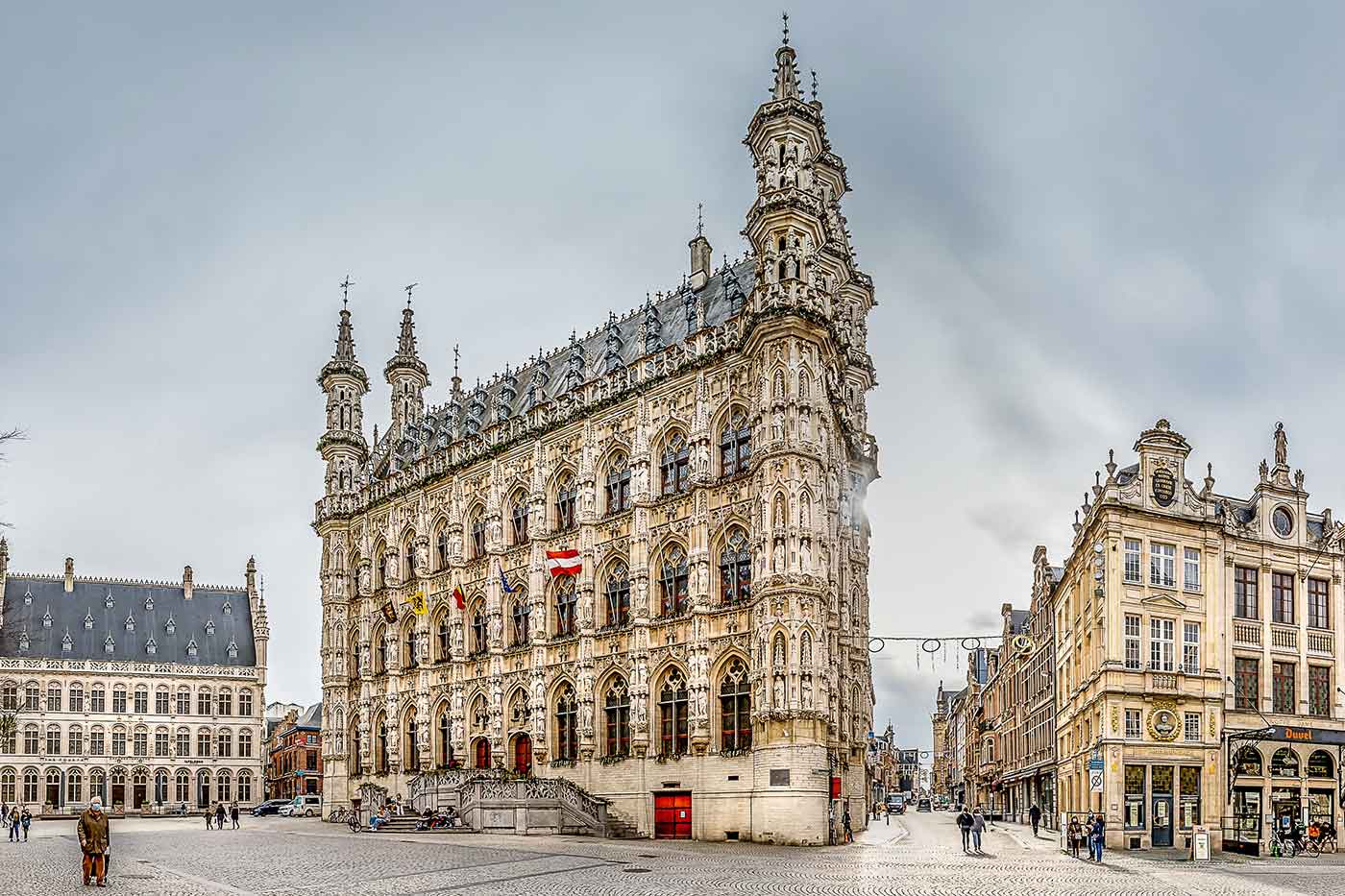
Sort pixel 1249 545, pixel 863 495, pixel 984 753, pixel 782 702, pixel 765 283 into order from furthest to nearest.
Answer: pixel 984 753 → pixel 863 495 → pixel 1249 545 → pixel 765 283 → pixel 782 702

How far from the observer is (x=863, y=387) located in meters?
60.3

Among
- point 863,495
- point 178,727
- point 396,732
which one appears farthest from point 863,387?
point 178,727

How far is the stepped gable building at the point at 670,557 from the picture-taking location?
44469 mm

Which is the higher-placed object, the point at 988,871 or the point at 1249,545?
the point at 1249,545

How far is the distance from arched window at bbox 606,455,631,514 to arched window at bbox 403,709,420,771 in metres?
17.0

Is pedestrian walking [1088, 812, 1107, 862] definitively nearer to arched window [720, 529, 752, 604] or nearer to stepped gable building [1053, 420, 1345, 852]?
stepped gable building [1053, 420, 1345, 852]

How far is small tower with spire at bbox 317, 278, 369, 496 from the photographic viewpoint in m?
71.9

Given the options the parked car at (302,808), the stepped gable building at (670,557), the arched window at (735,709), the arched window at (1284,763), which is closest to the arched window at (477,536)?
the stepped gable building at (670,557)

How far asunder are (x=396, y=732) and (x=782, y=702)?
87.1 feet

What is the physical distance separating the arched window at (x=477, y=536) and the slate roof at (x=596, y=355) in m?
4.34

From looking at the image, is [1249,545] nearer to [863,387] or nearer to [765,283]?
[863,387]

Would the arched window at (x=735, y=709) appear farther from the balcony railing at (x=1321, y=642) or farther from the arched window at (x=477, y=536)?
the balcony railing at (x=1321, y=642)

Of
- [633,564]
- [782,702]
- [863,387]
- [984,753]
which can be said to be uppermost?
[863,387]

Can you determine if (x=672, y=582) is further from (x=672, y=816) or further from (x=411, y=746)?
(x=411, y=746)
